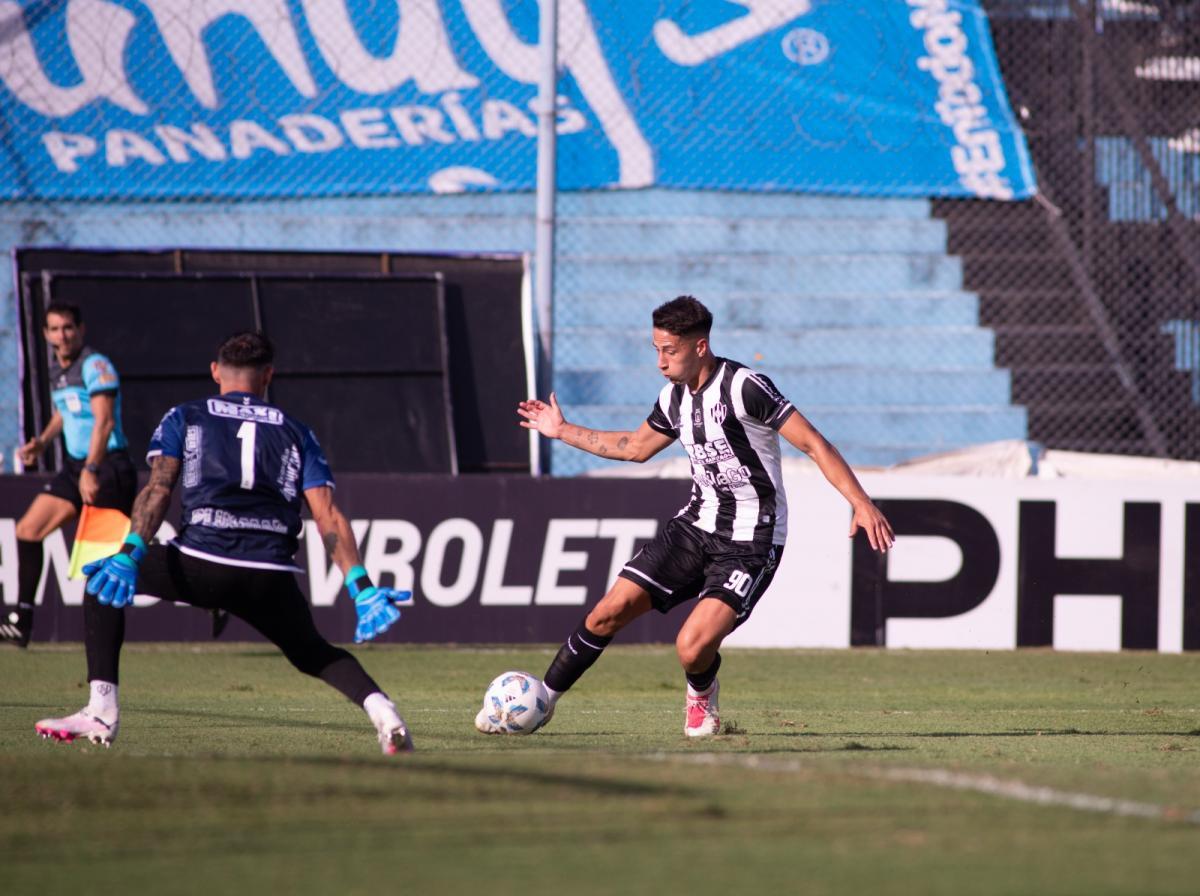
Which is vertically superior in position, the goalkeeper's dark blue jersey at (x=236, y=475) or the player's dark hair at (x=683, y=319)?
the player's dark hair at (x=683, y=319)

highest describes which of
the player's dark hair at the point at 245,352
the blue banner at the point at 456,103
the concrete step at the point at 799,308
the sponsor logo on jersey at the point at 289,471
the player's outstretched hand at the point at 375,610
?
the blue banner at the point at 456,103

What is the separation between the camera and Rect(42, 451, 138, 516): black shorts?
10.6 meters

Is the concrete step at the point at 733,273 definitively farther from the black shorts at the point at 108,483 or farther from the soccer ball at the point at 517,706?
the soccer ball at the point at 517,706

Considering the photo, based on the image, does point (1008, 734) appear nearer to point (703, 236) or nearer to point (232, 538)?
point (232, 538)

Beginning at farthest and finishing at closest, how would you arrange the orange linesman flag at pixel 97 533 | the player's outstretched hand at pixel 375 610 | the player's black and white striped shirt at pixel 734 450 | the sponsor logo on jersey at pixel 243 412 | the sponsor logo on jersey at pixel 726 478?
the orange linesman flag at pixel 97 533 → the sponsor logo on jersey at pixel 726 478 → the player's black and white striped shirt at pixel 734 450 → the sponsor logo on jersey at pixel 243 412 → the player's outstretched hand at pixel 375 610

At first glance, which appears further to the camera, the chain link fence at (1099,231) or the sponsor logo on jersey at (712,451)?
the chain link fence at (1099,231)

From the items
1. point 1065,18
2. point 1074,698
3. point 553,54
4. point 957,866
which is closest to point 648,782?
point 957,866

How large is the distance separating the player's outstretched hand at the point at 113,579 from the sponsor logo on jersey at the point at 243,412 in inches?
26.3

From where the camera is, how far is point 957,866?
396 centimetres

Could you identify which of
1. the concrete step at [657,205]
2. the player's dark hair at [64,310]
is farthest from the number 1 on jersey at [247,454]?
the concrete step at [657,205]

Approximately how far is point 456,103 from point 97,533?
685 centimetres

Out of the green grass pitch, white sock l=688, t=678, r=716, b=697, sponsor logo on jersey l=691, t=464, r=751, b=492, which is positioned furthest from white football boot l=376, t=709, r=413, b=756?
sponsor logo on jersey l=691, t=464, r=751, b=492

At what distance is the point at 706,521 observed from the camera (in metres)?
7.53

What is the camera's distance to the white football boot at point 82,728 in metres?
6.36
